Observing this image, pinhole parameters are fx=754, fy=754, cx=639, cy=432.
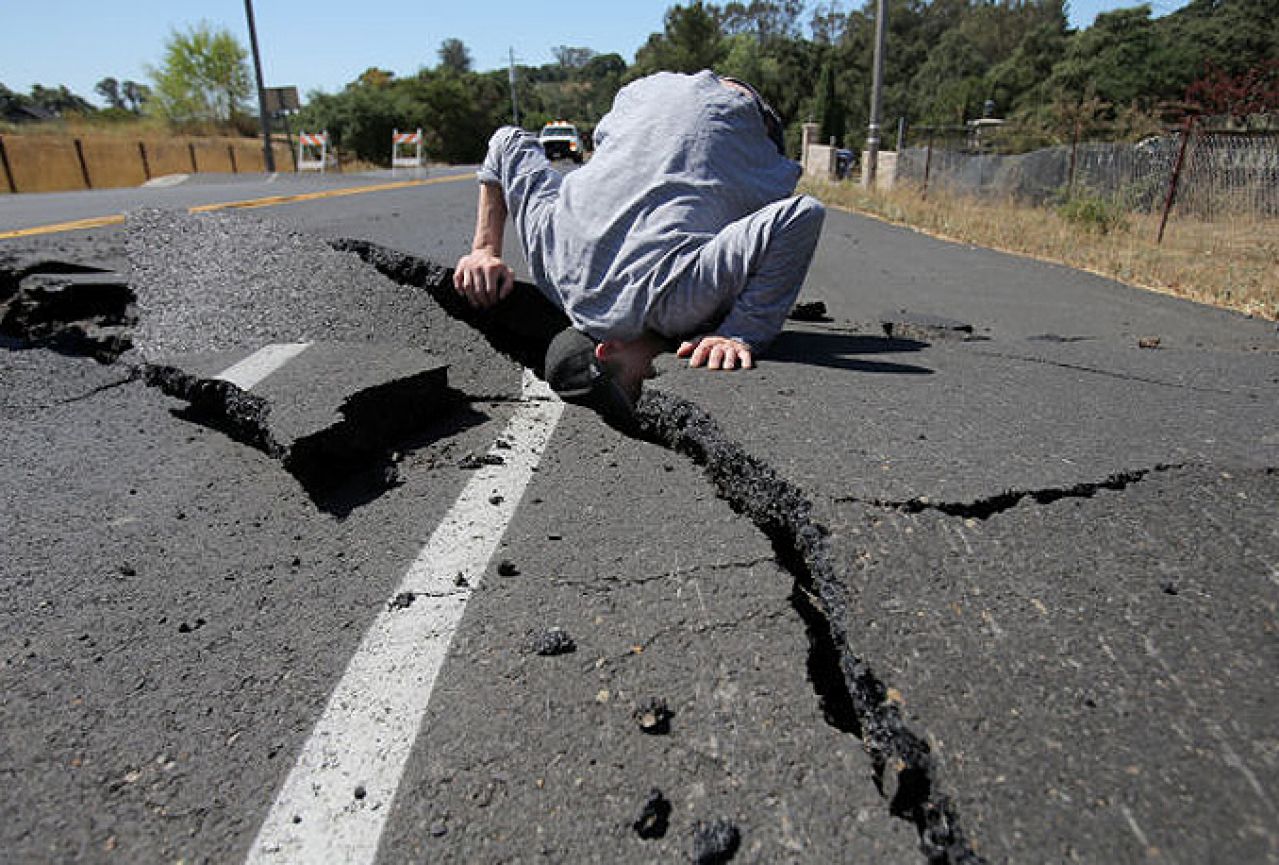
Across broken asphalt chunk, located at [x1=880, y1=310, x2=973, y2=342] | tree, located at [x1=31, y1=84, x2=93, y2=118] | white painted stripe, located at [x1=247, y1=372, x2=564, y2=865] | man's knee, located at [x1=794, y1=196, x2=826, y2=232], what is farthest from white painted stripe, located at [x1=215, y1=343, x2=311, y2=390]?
tree, located at [x1=31, y1=84, x2=93, y2=118]

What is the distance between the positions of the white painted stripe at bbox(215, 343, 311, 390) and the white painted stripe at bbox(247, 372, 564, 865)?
1.08 m

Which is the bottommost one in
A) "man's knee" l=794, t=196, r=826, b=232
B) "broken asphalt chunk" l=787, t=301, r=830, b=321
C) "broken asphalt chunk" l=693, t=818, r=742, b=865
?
"broken asphalt chunk" l=693, t=818, r=742, b=865

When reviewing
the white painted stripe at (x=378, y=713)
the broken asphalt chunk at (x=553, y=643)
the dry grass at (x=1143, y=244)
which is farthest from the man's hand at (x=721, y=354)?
the dry grass at (x=1143, y=244)

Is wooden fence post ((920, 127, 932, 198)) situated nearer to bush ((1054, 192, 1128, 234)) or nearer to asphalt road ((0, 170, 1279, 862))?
bush ((1054, 192, 1128, 234))

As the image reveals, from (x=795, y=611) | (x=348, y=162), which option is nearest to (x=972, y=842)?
(x=795, y=611)

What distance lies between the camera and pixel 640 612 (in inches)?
67.3

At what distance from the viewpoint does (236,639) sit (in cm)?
167

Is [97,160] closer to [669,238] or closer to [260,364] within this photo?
[260,364]

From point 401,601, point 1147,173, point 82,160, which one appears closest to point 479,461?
point 401,601

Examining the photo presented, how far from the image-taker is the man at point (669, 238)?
2691mm

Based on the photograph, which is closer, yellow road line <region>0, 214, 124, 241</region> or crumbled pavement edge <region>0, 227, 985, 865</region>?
crumbled pavement edge <region>0, 227, 985, 865</region>

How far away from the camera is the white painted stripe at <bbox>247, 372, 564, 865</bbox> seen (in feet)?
3.92

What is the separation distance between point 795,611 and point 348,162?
1875 inches

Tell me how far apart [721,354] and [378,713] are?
5.65 feet
